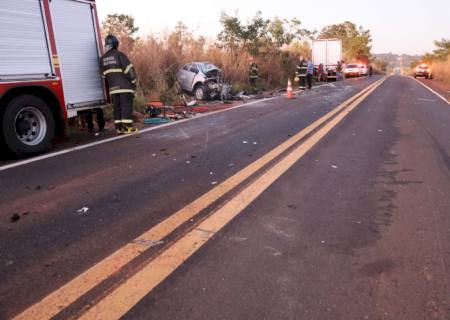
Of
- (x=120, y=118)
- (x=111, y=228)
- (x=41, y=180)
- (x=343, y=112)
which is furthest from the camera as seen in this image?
(x=343, y=112)

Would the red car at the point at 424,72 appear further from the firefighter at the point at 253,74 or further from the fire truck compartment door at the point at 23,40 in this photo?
the fire truck compartment door at the point at 23,40

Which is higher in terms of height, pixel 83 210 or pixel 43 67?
pixel 43 67

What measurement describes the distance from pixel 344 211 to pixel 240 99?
13236 millimetres

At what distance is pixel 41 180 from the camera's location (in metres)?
5.03

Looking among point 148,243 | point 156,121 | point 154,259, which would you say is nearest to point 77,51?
point 156,121

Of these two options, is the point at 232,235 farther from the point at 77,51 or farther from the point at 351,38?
the point at 351,38

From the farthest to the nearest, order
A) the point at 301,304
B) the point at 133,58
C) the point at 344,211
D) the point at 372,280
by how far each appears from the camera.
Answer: the point at 133,58, the point at 344,211, the point at 372,280, the point at 301,304

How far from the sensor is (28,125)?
661 cm

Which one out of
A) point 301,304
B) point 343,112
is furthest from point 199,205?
point 343,112

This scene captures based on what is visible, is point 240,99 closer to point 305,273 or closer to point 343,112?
point 343,112

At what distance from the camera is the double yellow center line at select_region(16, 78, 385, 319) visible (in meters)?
2.35

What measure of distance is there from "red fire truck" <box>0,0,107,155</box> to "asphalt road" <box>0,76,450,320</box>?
88 cm

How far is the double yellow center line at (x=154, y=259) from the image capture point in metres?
2.35

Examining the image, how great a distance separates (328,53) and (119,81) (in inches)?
1139
